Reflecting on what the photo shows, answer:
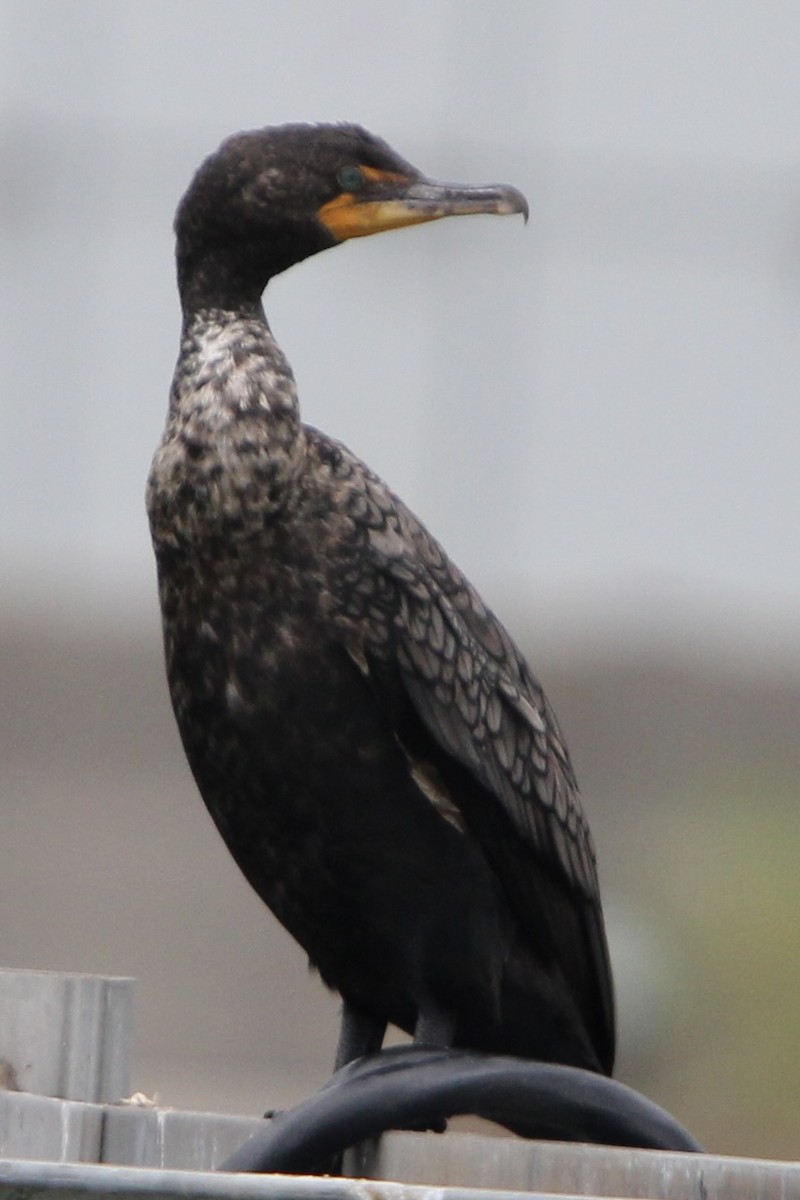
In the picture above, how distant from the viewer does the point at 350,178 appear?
13.1ft

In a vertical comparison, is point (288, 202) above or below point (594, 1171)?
above

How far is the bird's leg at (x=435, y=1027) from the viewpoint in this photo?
391 cm

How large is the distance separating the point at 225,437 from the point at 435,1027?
3.01 feet

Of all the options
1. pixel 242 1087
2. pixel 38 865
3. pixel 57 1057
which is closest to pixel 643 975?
pixel 242 1087

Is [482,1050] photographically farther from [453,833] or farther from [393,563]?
[393,563]

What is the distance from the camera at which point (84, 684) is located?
11578 mm

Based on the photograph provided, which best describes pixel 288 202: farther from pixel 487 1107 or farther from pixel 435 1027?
pixel 487 1107

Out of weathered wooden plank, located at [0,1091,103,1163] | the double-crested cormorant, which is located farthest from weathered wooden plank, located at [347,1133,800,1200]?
the double-crested cormorant

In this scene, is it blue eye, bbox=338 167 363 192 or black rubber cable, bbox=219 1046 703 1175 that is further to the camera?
blue eye, bbox=338 167 363 192

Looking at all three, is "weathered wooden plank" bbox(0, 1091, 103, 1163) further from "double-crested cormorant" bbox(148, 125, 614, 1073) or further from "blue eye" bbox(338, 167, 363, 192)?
"blue eye" bbox(338, 167, 363, 192)

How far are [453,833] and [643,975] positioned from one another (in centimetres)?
670

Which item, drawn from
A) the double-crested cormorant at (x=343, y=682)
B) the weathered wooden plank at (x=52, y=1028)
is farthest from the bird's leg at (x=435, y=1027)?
the weathered wooden plank at (x=52, y=1028)

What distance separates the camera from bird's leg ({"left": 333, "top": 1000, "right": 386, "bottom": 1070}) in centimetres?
411

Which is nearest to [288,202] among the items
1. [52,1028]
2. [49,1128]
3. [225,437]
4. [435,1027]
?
[225,437]
